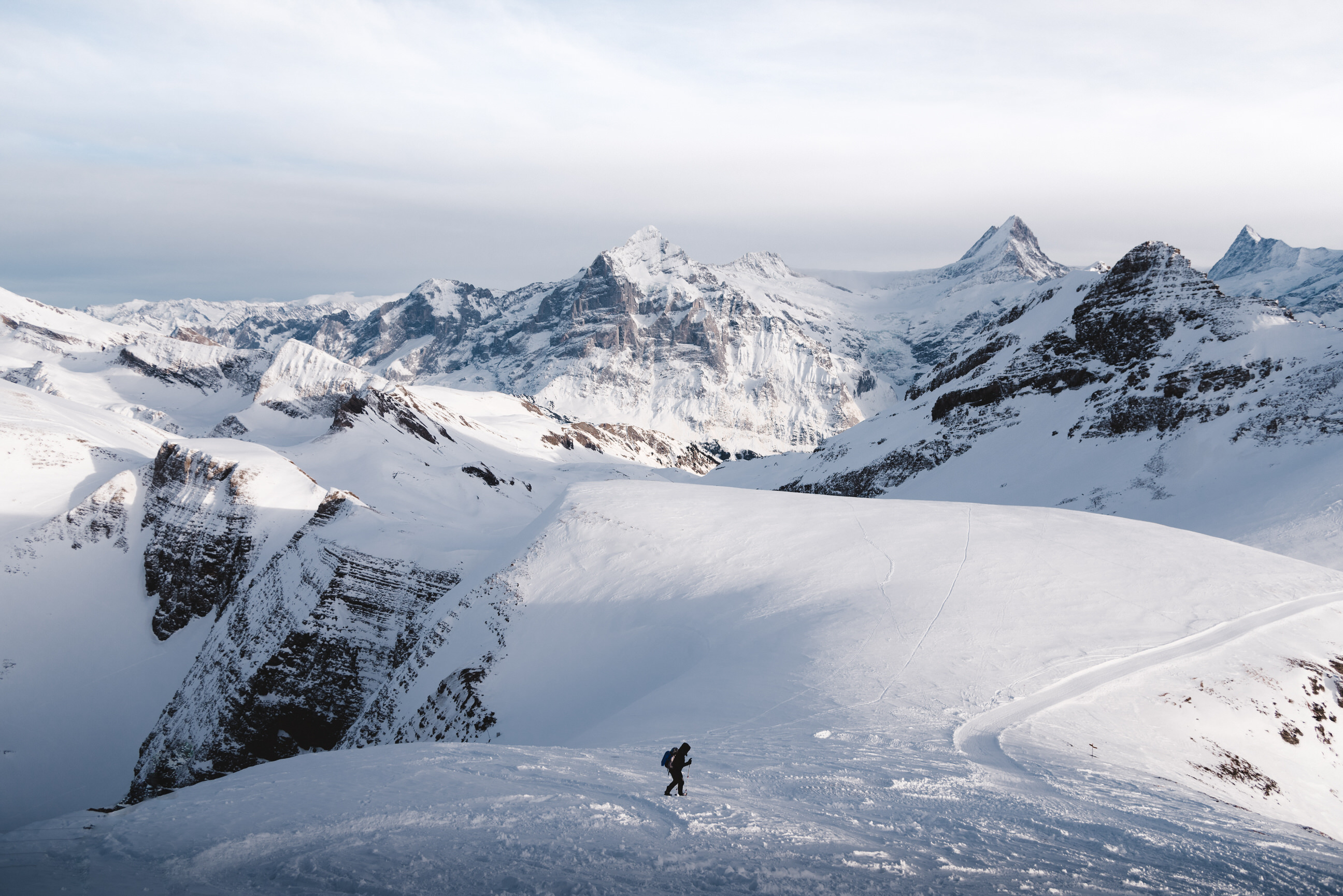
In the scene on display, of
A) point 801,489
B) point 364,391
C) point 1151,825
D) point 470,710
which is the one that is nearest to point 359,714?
point 470,710

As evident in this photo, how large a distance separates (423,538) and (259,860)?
29.8 metres

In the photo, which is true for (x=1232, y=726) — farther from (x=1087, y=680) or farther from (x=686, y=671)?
(x=686, y=671)

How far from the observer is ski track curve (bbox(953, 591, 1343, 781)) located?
16922mm

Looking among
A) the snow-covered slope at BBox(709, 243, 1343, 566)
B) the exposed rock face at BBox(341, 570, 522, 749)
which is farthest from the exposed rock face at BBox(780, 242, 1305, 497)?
the exposed rock face at BBox(341, 570, 522, 749)

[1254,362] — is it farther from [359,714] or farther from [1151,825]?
[359,714]

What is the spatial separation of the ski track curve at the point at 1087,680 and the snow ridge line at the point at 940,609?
133 inches

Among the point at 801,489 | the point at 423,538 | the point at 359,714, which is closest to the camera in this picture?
the point at 359,714

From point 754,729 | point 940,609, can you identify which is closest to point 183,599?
point 754,729

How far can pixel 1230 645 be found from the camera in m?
23.7

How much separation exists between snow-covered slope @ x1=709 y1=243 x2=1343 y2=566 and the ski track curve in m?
24.2

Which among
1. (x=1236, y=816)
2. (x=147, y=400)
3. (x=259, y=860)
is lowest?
(x=147, y=400)

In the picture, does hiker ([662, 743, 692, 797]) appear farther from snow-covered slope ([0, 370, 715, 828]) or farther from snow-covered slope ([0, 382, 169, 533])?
snow-covered slope ([0, 382, 169, 533])

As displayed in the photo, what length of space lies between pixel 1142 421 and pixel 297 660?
76810 millimetres

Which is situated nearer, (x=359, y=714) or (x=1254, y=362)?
(x=359, y=714)
